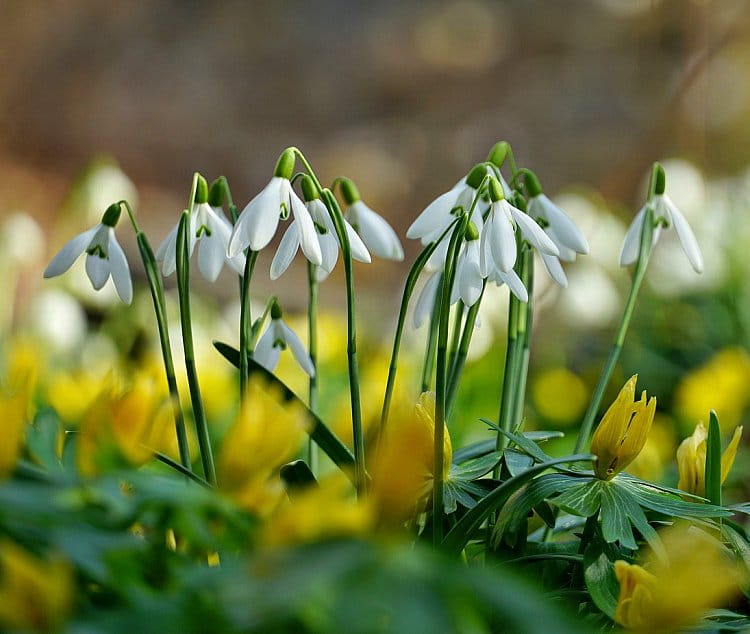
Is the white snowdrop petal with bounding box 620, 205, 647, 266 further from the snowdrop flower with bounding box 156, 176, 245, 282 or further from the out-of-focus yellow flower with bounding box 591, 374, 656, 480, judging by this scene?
the snowdrop flower with bounding box 156, 176, 245, 282

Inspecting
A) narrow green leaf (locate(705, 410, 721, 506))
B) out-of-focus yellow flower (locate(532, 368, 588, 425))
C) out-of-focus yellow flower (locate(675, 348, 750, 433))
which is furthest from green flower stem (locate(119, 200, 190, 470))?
out-of-focus yellow flower (locate(532, 368, 588, 425))

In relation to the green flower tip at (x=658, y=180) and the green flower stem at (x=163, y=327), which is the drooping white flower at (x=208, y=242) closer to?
the green flower stem at (x=163, y=327)

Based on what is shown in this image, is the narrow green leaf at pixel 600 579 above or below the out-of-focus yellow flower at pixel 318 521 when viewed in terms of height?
below

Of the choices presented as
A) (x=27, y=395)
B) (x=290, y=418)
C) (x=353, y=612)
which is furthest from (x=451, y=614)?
(x=27, y=395)

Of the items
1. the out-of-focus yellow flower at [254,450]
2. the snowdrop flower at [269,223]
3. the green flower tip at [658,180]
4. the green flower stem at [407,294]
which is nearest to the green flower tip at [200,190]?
the snowdrop flower at [269,223]

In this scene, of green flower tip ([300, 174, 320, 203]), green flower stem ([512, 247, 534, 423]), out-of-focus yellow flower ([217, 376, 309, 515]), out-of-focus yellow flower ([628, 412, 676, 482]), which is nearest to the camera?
out-of-focus yellow flower ([217, 376, 309, 515])

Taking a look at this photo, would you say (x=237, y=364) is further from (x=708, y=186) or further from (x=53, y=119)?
(x=53, y=119)
